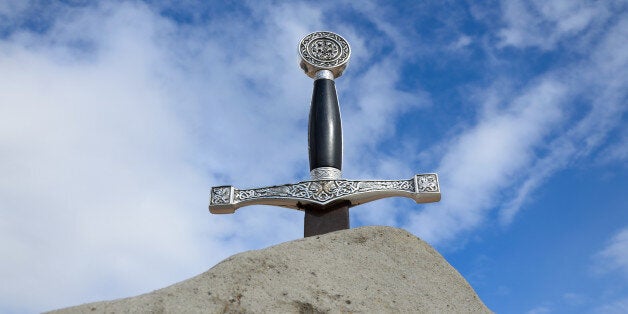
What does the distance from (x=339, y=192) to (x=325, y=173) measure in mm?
436

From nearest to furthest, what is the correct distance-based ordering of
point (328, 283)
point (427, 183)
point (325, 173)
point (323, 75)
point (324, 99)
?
point (328, 283), point (427, 183), point (325, 173), point (324, 99), point (323, 75)

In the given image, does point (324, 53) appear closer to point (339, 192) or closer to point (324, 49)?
point (324, 49)

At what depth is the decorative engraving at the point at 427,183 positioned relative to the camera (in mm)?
8352

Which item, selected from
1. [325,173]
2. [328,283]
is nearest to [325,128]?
[325,173]

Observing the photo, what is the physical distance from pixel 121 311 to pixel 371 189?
16.0 feet

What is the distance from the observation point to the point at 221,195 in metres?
8.72

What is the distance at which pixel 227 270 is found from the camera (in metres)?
4.30

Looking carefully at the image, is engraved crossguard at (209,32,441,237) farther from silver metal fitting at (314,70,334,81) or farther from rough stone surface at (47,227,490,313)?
rough stone surface at (47,227,490,313)

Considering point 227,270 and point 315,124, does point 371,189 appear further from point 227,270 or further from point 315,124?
point 227,270

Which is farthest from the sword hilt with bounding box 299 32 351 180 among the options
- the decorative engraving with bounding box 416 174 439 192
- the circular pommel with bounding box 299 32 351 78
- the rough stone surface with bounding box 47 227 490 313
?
the rough stone surface with bounding box 47 227 490 313

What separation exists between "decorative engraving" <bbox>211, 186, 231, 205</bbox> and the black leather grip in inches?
48.5

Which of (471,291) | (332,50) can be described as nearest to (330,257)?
(471,291)

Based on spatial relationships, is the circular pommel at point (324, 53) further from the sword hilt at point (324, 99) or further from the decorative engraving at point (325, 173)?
the decorative engraving at point (325, 173)

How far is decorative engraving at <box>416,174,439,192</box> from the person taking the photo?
8352mm
